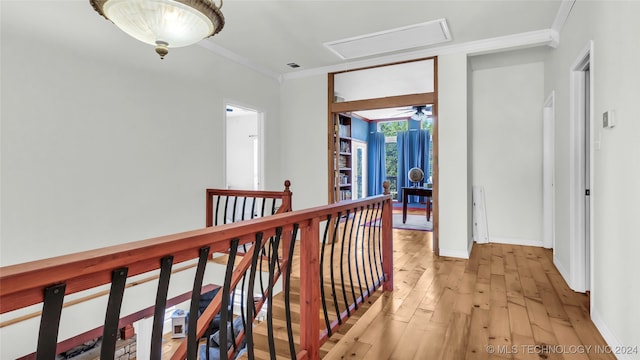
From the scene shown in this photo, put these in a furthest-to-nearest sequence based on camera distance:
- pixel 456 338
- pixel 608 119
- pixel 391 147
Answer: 1. pixel 391 147
2. pixel 456 338
3. pixel 608 119

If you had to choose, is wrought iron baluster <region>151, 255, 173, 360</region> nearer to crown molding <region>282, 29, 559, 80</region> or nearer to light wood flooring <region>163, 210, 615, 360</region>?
light wood flooring <region>163, 210, 615, 360</region>

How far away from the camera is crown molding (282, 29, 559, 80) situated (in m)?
3.57

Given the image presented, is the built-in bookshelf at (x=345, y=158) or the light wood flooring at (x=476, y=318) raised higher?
the built-in bookshelf at (x=345, y=158)

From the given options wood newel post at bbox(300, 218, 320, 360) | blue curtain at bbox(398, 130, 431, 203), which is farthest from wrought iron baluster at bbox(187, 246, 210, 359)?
blue curtain at bbox(398, 130, 431, 203)

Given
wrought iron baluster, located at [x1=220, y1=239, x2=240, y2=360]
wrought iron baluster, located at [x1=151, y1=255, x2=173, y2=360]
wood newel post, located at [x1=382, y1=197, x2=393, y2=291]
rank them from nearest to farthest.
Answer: wrought iron baluster, located at [x1=151, y1=255, x2=173, y2=360], wrought iron baluster, located at [x1=220, y1=239, x2=240, y2=360], wood newel post, located at [x1=382, y1=197, x2=393, y2=291]

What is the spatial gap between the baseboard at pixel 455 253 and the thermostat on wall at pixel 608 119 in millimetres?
2312

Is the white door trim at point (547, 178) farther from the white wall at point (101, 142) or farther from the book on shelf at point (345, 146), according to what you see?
the white wall at point (101, 142)

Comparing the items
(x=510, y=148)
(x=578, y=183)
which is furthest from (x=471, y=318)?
(x=510, y=148)

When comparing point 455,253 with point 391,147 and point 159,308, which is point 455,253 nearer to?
point 159,308

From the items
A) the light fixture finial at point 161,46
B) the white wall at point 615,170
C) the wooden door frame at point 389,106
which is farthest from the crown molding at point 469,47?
the light fixture finial at point 161,46

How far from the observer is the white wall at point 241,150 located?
7.66 metres

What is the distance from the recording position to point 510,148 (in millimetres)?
4676

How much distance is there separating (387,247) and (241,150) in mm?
5637

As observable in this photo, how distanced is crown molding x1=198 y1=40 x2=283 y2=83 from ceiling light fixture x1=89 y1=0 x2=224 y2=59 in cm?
194
